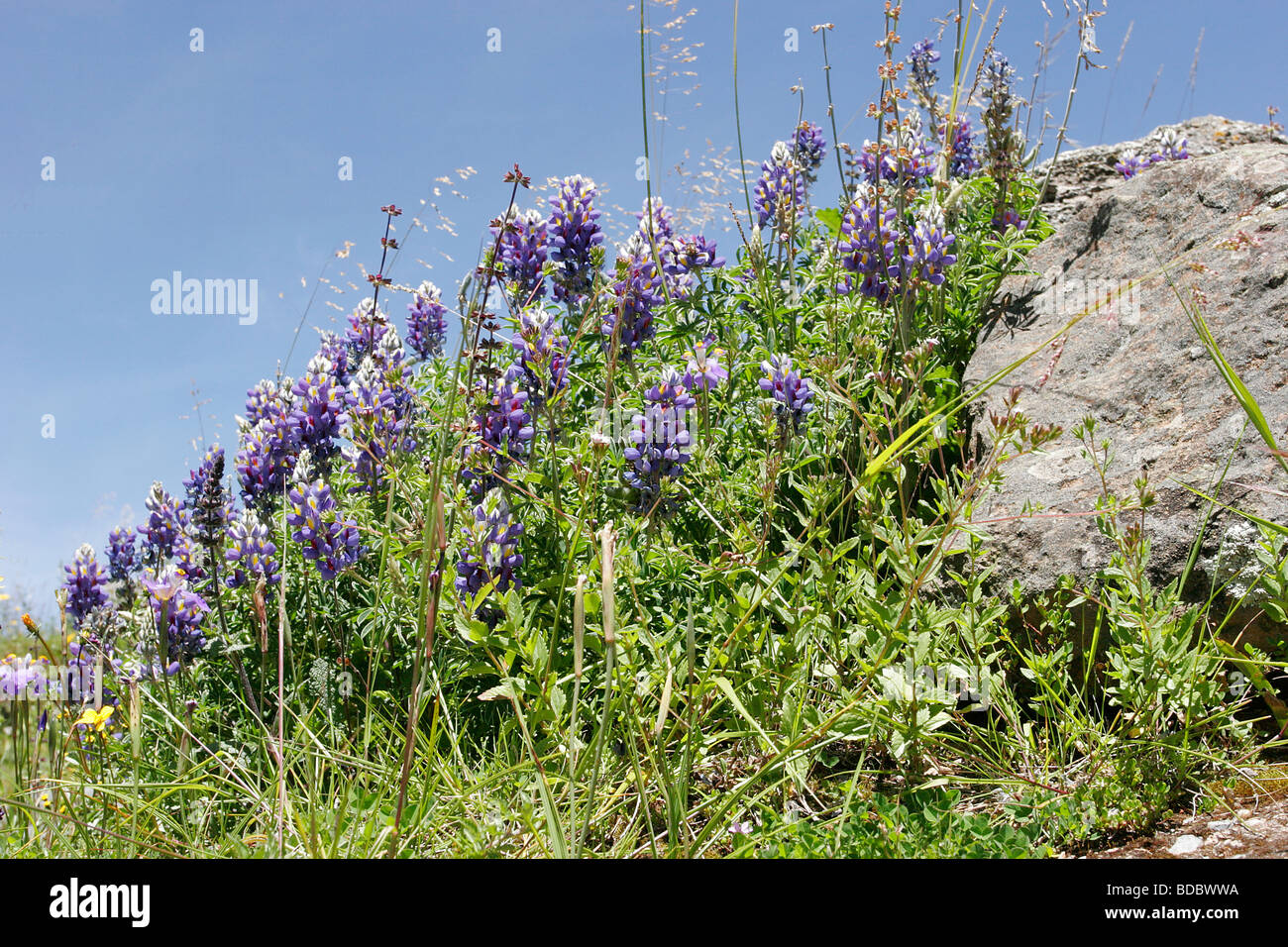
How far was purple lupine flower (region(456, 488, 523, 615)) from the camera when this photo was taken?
269cm

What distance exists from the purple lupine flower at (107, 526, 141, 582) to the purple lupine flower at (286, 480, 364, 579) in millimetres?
2730

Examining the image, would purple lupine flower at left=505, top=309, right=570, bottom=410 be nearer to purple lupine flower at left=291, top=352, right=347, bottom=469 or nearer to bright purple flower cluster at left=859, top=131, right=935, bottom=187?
purple lupine flower at left=291, top=352, right=347, bottom=469

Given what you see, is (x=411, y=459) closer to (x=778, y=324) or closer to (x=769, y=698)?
(x=769, y=698)

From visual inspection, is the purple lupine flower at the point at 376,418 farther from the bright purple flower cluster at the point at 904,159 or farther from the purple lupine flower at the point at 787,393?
the bright purple flower cluster at the point at 904,159

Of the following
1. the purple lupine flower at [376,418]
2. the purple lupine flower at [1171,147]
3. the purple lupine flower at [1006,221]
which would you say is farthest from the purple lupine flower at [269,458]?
the purple lupine flower at [1171,147]

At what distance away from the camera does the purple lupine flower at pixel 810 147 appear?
594 centimetres

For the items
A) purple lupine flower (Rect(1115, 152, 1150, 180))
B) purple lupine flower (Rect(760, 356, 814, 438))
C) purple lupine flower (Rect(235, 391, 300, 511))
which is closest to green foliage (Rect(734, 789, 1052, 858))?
purple lupine flower (Rect(760, 356, 814, 438))

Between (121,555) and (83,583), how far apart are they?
113 centimetres

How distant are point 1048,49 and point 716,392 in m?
A: 3.50

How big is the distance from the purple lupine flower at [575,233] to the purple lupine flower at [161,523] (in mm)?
2470

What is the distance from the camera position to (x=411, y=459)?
131 inches
